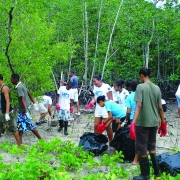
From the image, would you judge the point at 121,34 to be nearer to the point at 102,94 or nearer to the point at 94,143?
the point at 102,94

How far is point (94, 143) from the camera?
5.46 meters

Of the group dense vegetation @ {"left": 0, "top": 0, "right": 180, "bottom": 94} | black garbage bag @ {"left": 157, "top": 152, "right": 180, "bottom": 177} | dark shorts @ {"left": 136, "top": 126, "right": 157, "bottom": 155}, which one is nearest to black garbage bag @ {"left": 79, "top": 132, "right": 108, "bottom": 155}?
black garbage bag @ {"left": 157, "top": 152, "right": 180, "bottom": 177}

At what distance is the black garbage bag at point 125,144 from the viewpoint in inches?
199

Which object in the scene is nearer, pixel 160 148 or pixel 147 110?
pixel 147 110

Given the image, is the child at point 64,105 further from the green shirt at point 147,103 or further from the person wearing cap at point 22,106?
the green shirt at point 147,103

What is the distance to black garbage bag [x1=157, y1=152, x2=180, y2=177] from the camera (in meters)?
4.18

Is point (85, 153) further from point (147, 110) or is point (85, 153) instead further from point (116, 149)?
point (147, 110)

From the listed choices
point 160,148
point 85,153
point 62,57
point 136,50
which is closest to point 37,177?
point 85,153

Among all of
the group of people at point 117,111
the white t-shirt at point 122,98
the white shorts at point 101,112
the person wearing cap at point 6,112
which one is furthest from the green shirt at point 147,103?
the white t-shirt at point 122,98

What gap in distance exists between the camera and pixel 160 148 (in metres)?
6.30

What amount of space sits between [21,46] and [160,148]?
396 centimetres

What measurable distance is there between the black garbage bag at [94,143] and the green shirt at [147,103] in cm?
157

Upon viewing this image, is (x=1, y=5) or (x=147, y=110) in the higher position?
(x=1, y=5)

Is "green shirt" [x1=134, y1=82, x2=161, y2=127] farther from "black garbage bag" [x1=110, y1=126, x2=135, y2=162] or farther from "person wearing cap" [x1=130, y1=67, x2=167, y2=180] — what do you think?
"black garbage bag" [x1=110, y1=126, x2=135, y2=162]
